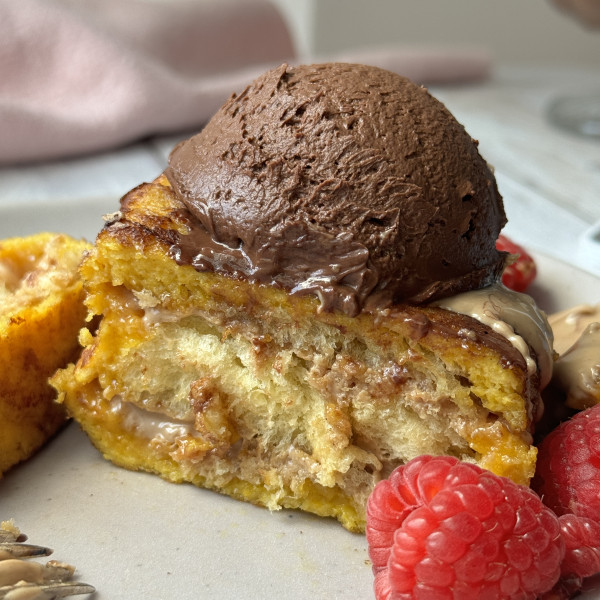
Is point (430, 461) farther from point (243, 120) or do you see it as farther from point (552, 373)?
point (243, 120)

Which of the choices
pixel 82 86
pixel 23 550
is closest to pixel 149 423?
pixel 23 550

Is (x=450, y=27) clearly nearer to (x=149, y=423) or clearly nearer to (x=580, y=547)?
(x=149, y=423)

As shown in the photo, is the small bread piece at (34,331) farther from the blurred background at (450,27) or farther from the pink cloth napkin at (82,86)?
the blurred background at (450,27)

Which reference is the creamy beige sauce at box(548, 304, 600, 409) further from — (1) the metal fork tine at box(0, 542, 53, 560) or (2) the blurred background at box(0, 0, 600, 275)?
(1) the metal fork tine at box(0, 542, 53, 560)

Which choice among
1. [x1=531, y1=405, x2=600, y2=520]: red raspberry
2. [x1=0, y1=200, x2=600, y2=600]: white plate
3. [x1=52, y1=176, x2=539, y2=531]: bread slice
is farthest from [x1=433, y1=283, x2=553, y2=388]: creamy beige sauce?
[x1=0, y1=200, x2=600, y2=600]: white plate

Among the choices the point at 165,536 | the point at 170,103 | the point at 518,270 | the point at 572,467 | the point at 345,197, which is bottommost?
the point at 165,536

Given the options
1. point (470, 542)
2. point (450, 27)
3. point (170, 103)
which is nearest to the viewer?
point (470, 542)
